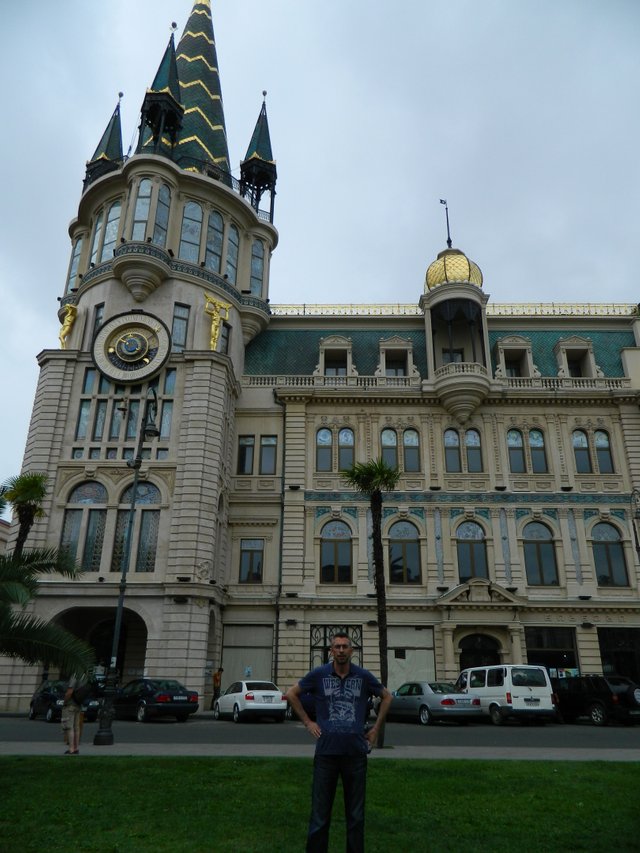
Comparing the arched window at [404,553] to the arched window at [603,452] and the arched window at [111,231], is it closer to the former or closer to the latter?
the arched window at [603,452]

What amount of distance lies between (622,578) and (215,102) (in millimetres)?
39135

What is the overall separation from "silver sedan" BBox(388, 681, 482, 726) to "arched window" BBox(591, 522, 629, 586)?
12.5m

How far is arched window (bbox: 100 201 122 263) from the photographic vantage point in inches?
1444

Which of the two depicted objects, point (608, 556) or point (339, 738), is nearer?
point (339, 738)

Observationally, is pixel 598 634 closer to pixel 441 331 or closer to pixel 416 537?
pixel 416 537

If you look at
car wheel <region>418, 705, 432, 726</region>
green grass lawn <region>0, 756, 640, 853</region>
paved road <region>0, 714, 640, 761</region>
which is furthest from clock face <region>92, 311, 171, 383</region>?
green grass lawn <region>0, 756, 640, 853</region>

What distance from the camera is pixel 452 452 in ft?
120

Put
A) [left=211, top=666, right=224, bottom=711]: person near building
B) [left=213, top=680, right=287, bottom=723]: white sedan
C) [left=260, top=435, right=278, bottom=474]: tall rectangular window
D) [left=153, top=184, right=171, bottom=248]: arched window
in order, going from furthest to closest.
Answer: [left=260, top=435, right=278, bottom=474]: tall rectangular window
[left=153, top=184, right=171, bottom=248]: arched window
[left=211, top=666, right=224, bottom=711]: person near building
[left=213, top=680, right=287, bottom=723]: white sedan

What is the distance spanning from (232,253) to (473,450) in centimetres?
1831

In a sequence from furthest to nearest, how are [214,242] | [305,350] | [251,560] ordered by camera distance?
[305,350]
[214,242]
[251,560]

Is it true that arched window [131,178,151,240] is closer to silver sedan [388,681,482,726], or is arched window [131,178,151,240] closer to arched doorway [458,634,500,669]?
silver sedan [388,681,482,726]

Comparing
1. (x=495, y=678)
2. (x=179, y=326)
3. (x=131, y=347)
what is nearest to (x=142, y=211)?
(x=179, y=326)

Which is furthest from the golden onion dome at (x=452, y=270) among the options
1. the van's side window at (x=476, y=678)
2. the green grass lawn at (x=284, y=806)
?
the green grass lawn at (x=284, y=806)

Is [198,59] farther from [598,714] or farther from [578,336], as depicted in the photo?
[598,714]
